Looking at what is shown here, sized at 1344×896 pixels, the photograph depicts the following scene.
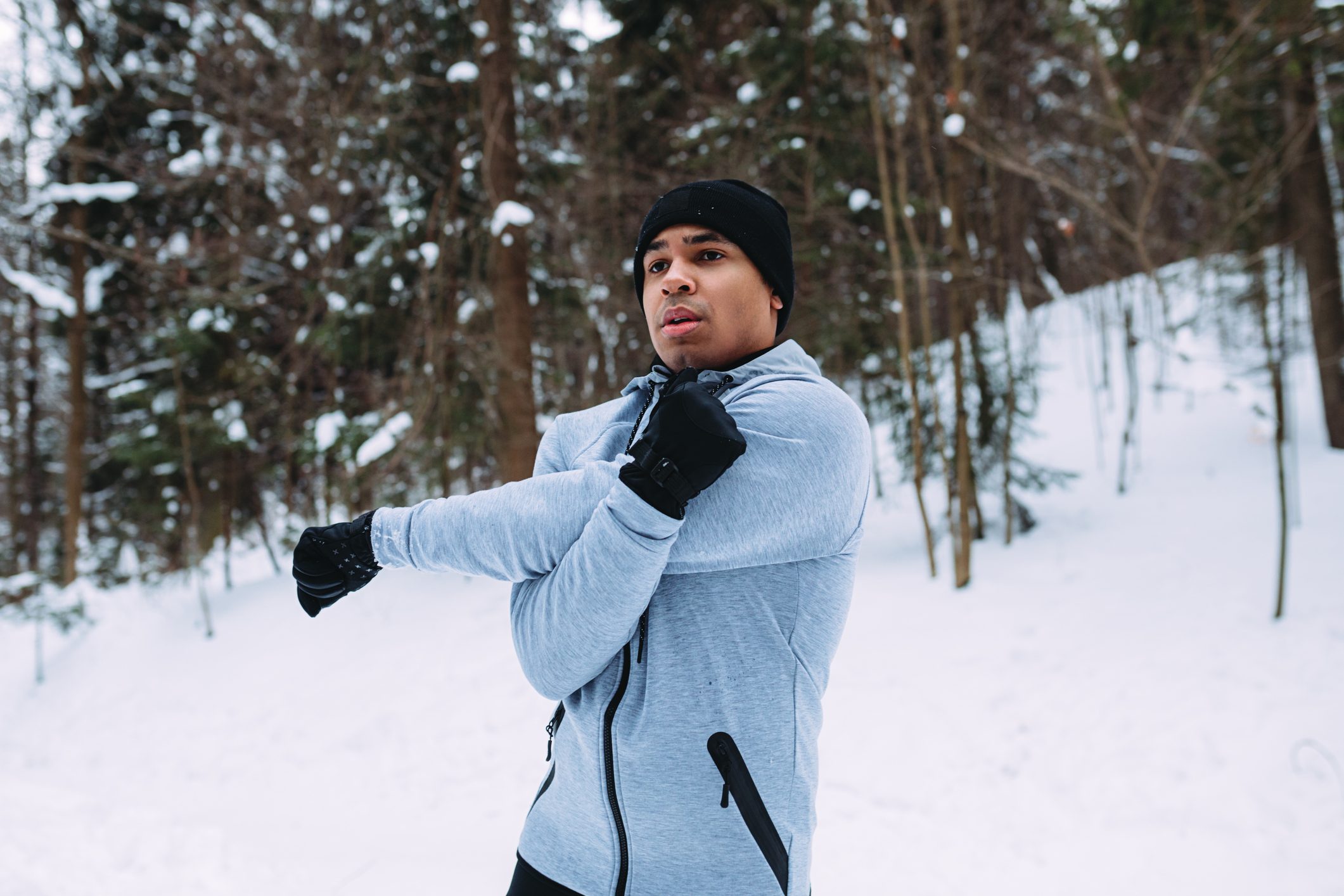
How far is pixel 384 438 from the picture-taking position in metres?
7.28

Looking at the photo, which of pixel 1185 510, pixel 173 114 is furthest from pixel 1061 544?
pixel 173 114

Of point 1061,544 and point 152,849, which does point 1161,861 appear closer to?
point 1061,544

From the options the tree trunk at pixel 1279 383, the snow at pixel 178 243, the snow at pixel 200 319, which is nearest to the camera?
the tree trunk at pixel 1279 383

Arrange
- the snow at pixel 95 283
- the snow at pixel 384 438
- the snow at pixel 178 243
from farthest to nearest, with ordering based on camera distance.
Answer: the snow at pixel 95 283 → the snow at pixel 178 243 → the snow at pixel 384 438

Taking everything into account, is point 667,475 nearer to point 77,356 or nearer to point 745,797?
point 745,797

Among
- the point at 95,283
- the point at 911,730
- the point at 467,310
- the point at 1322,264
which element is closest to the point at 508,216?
the point at 467,310

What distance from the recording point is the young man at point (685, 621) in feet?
3.89

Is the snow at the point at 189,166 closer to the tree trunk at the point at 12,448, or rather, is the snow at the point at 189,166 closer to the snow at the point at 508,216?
the snow at the point at 508,216

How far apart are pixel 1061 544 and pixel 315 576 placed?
8.41 metres

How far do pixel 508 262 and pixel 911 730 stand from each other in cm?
557

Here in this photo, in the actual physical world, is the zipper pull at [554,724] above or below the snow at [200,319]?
below

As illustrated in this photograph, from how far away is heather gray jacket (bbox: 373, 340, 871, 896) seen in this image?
47.0 inches

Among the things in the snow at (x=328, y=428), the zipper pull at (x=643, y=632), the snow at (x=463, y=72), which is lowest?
the zipper pull at (x=643, y=632)

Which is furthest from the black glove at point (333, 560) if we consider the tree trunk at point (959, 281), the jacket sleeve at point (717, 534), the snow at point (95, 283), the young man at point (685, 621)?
the snow at point (95, 283)
